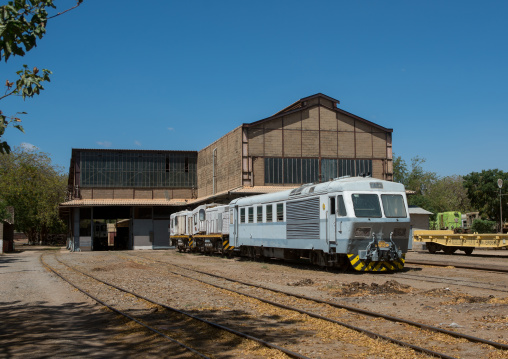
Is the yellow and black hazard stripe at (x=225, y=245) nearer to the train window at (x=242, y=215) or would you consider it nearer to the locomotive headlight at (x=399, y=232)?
the train window at (x=242, y=215)

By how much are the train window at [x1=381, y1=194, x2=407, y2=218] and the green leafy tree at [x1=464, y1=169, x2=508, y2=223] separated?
1827 inches

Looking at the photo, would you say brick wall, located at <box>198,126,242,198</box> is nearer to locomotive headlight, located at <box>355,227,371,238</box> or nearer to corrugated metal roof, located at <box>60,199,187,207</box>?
corrugated metal roof, located at <box>60,199,187,207</box>

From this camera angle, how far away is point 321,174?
4491cm

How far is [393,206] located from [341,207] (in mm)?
1976

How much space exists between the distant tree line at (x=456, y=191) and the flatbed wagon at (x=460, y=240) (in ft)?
63.8

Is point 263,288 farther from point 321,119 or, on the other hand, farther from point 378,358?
point 321,119

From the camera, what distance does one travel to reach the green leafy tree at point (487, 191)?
60688 millimetres

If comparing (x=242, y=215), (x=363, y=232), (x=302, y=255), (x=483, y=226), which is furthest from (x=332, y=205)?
(x=483, y=226)

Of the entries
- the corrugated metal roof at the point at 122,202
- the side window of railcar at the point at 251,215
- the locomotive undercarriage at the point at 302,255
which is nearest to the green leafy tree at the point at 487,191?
the corrugated metal roof at the point at 122,202

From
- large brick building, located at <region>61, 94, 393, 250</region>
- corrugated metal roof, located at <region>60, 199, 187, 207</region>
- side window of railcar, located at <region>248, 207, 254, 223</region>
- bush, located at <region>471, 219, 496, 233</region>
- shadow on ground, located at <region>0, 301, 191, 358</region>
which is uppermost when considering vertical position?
large brick building, located at <region>61, 94, 393, 250</region>

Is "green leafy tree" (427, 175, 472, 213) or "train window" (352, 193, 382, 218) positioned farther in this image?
"green leafy tree" (427, 175, 472, 213)

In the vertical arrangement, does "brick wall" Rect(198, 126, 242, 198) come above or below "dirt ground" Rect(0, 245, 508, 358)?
above

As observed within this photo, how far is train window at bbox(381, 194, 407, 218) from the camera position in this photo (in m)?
18.8

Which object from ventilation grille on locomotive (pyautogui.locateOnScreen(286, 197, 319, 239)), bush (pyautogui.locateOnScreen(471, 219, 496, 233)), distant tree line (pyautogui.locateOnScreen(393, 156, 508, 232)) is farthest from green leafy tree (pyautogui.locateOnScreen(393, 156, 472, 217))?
ventilation grille on locomotive (pyautogui.locateOnScreen(286, 197, 319, 239))
